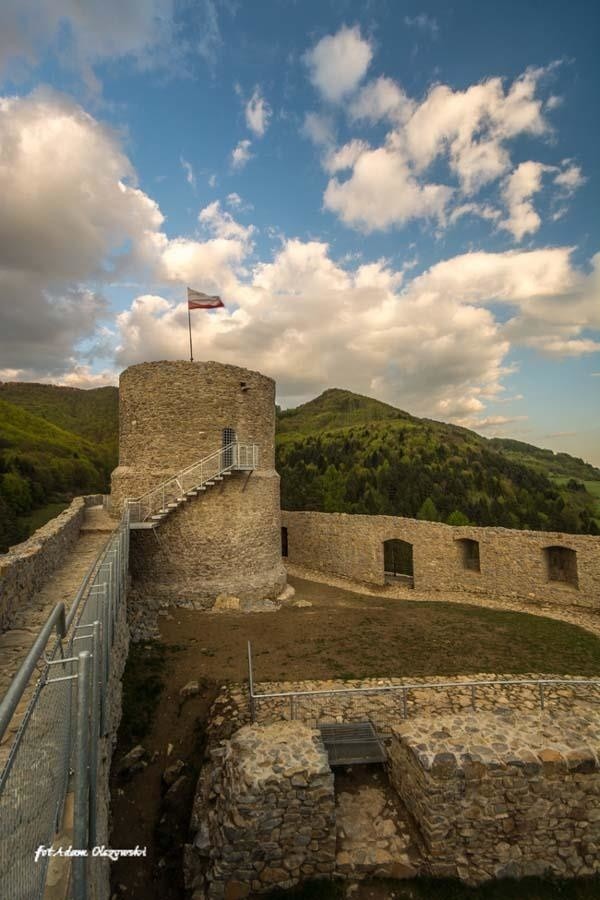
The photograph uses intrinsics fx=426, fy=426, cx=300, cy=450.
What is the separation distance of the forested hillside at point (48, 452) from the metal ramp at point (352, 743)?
22190 millimetres

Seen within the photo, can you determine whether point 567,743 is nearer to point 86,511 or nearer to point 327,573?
point 327,573

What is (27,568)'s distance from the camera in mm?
8016

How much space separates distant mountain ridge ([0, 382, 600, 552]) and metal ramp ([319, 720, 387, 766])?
2273 cm

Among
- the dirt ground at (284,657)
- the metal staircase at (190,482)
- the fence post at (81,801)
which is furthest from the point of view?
the metal staircase at (190,482)

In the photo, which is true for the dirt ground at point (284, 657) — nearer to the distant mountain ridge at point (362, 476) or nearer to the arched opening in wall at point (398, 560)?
the arched opening in wall at point (398, 560)

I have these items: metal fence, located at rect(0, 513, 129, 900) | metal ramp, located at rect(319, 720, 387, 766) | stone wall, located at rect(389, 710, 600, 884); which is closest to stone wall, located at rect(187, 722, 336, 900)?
metal ramp, located at rect(319, 720, 387, 766)

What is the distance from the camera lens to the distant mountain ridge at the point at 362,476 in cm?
4283

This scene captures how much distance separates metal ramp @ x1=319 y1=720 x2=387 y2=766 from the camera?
6980 millimetres

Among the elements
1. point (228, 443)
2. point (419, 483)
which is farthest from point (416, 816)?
point (419, 483)

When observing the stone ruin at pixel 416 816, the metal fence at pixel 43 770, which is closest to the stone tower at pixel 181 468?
the stone ruin at pixel 416 816

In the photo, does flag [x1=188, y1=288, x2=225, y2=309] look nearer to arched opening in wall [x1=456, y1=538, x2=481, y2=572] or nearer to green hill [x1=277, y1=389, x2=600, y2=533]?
arched opening in wall [x1=456, y1=538, x2=481, y2=572]

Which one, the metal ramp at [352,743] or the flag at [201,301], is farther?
the flag at [201,301]

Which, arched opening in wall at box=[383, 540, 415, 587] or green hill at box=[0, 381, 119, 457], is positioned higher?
green hill at box=[0, 381, 119, 457]

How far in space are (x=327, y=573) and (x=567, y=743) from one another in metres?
17.5
